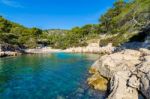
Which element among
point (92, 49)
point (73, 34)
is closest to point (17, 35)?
point (73, 34)

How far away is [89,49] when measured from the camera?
98562mm

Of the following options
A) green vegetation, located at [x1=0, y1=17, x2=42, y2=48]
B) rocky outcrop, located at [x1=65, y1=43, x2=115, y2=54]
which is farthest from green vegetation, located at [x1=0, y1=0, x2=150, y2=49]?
rocky outcrop, located at [x1=65, y1=43, x2=115, y2=54]

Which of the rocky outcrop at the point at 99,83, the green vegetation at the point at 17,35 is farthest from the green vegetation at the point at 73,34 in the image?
the rocky outcrop at the point at 99,83

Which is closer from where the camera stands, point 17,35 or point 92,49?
point 92,49

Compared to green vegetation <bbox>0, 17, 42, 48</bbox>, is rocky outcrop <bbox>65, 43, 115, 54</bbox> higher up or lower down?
lower down

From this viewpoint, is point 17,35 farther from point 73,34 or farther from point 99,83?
point 99,83

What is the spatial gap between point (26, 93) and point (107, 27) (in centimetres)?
9495

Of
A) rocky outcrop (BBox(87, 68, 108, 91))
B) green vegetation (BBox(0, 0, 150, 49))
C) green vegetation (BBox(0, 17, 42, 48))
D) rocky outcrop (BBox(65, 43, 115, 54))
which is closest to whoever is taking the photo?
rocky outcrop (BBox(87, 68, 108, 91))

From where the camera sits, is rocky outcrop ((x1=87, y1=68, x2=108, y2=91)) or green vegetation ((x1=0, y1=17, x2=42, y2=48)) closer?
rocky outcrop ((x1=87, y1=68, x2=108, y2=91))

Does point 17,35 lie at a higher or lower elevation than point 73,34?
lower

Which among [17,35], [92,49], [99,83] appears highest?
[17,35]

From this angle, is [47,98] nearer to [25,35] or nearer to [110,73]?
[110,73]

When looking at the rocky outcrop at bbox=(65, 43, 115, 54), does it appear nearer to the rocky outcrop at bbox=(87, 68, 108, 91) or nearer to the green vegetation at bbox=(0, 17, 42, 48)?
the green vegetation at bbox=(0, 17, 42, 48)

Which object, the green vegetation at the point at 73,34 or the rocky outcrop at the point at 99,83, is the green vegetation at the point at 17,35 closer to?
the green vegetation at the point at 73,34
